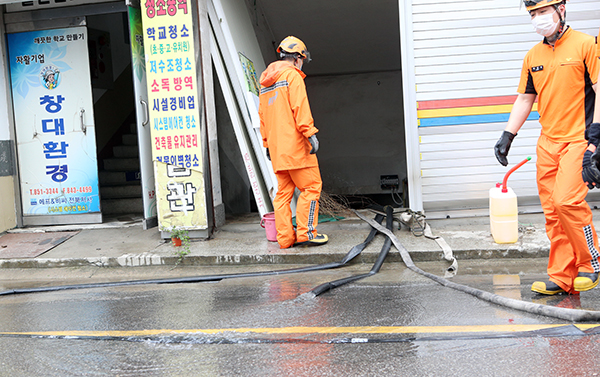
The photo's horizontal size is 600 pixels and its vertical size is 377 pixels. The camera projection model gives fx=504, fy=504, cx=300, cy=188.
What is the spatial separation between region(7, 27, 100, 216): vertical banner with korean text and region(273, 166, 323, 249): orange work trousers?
3.37 m

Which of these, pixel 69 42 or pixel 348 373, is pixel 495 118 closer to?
pixel 348 373

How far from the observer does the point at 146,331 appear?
3.40 meters

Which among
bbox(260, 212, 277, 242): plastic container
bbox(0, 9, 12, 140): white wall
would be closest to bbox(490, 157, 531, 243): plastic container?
bbox(260, 212, 277, 242): plastic container

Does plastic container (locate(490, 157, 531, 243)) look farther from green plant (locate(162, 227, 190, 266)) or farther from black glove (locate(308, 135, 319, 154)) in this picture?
green plant (locate(162, 227, 190, 266))

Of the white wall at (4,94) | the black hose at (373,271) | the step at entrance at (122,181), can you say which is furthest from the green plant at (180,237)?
the white wall at (4,94)

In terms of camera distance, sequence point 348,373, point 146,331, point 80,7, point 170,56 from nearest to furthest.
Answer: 1. point 348,373
2. point 146,331
3. point 170,56
4. point 80,7

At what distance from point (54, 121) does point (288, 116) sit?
4094mm

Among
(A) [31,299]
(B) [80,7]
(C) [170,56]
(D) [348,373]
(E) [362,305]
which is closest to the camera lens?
(D) [348,373]

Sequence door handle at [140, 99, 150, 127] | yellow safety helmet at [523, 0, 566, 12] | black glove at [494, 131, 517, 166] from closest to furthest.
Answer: yellow safety helmet at [523, 0, 566, 12], black glove at [494, 131, 517, 166], door handle at [140, 99, 150, 127]

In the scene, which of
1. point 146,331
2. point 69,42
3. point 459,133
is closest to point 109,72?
point 69,42

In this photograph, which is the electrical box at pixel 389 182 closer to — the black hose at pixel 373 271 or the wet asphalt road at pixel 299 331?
the black hose at pixel 373 271

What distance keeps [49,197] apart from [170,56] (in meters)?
3.11

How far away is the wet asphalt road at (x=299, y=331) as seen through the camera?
8.66 ft

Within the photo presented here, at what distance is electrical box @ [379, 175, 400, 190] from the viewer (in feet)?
36.7
